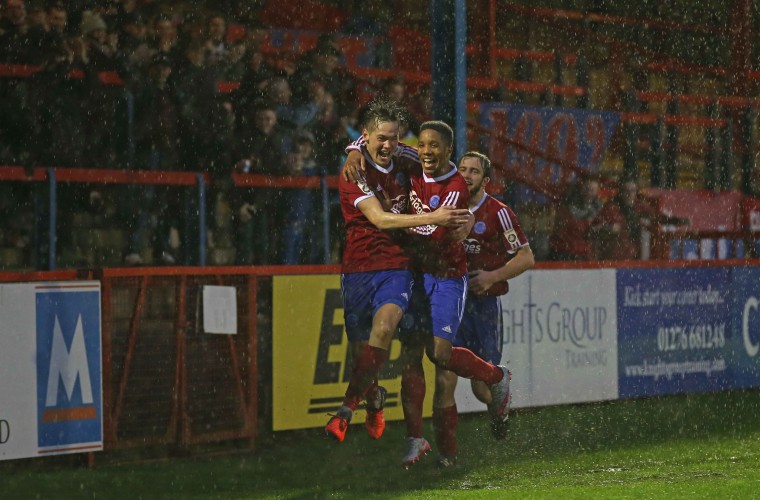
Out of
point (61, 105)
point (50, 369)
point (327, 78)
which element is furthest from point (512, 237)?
point (327, 78)

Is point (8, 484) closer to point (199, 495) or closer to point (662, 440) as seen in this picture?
point (199, 495)

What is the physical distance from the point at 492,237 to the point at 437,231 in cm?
104

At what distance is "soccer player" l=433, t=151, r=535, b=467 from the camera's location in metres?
8.76

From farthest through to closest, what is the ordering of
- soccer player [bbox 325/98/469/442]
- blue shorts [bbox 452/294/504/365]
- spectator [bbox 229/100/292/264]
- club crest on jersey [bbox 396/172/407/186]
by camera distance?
spectator [bbox 229/100/292/264] → blue shorts [bbox 452/294/504/365] → club crest on jersey [bbox 396/172/407/186] → soccer player [bbox 325/98/469/442]

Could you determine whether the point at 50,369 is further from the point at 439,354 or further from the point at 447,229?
the point at 447,229

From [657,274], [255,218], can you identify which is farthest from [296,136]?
[657,274]

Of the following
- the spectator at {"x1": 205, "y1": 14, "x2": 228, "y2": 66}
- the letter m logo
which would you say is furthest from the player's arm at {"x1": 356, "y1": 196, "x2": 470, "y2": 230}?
the spectator at {"x1": 205, "y1": 14, "x2": 228, "y2": 66}

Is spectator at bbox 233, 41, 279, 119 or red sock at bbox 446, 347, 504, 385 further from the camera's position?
spectator at bbox 233, 41, 279, 119

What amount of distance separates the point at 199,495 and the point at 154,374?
5.96 ft

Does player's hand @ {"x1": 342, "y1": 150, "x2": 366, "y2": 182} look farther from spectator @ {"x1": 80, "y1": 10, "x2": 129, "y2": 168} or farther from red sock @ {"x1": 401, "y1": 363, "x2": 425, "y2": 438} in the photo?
spectator @ {"x1": 80, "y1": 10, "x2": 129, "y2": 168}

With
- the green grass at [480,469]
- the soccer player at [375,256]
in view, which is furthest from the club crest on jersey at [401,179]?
the green grass at [480,469]

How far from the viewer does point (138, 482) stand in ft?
27.6

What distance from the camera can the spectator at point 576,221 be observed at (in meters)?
14.5

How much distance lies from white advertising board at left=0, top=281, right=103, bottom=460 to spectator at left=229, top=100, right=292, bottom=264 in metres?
2.15
